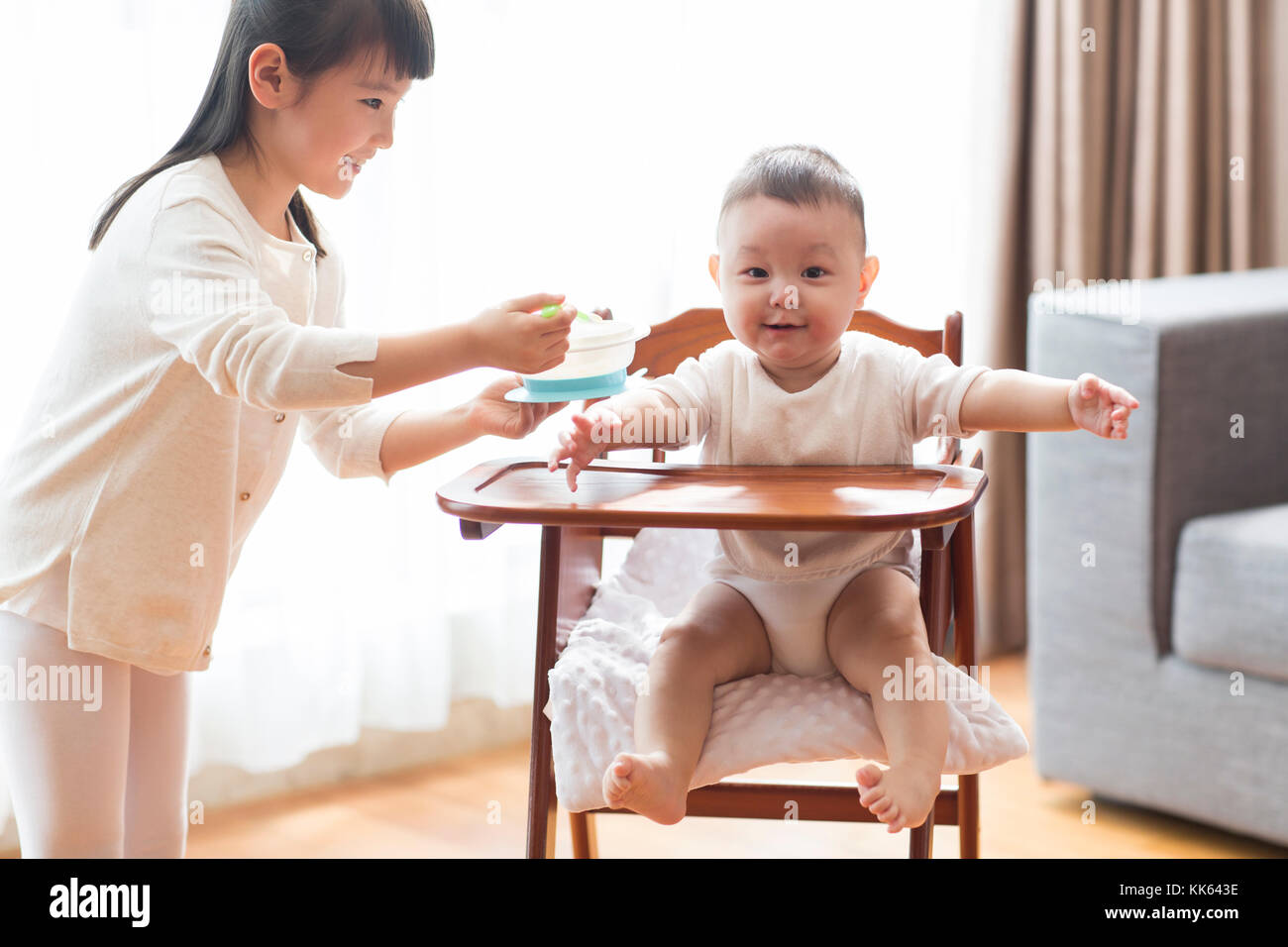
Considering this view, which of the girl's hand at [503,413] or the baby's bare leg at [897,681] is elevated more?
the girl's hand at [503,413]

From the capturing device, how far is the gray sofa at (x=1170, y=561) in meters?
1.78

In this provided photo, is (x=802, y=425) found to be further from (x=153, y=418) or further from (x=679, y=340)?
(x=153, y=418)

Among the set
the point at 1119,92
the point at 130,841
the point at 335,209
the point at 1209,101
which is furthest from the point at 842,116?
the point at 130,841

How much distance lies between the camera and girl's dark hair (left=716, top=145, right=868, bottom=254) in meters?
1.16

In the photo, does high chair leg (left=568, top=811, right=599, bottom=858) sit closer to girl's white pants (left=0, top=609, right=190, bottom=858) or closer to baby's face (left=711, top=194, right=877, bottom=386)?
girl's white pants (left=0, top=609, right=190, bottom=858)

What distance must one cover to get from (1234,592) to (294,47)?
54.4 inches

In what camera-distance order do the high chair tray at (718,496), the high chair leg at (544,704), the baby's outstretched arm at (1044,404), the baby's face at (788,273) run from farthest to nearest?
the high chair leg at (544,704) < the baby's face at (788,273) < the baby's outstretched arm at (1044,404) < the high chair tray at (718,496)

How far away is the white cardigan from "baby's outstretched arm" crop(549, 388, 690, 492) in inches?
10.1

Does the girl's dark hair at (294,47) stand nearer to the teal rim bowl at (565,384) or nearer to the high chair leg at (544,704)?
the teal rim bowl at (565,384)

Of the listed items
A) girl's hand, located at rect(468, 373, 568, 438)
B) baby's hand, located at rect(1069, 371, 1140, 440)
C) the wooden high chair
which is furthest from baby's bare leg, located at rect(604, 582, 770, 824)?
baby's hand, located at rect(1069, 371, 1140, 440)

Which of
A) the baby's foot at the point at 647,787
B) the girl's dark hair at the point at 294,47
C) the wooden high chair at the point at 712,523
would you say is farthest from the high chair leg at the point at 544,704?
the girl's dark hair at the point at 294,47

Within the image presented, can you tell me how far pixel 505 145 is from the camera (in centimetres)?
211

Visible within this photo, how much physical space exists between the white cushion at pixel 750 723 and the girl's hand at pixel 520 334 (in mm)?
345
